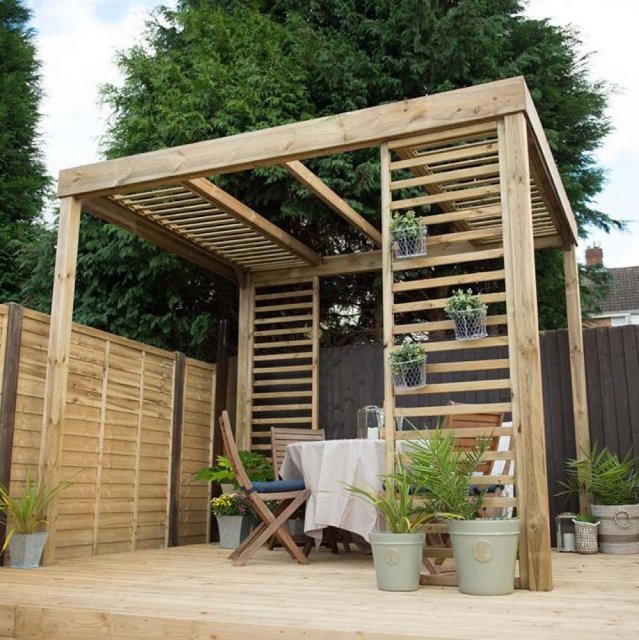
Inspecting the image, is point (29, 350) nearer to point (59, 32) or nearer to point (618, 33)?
point (618, 33)

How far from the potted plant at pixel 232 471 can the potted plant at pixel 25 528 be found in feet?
5.26

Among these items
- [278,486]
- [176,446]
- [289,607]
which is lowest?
[289,607]

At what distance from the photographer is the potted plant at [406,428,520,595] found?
126 inches

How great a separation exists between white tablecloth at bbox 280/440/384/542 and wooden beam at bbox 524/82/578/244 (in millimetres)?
1880

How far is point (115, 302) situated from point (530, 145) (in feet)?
17.3

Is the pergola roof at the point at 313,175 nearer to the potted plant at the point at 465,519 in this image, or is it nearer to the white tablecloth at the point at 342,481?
the potted plant at the point at 465,519

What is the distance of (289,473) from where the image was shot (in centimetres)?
490

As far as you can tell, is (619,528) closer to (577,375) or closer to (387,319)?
(577,375)

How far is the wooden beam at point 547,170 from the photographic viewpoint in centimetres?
395

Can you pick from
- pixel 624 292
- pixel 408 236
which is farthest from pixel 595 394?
pixel 624 292

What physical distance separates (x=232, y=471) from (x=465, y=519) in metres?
2.69

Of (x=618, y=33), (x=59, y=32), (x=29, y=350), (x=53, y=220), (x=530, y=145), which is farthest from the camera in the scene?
(x=59, y=32)

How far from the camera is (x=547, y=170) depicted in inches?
181

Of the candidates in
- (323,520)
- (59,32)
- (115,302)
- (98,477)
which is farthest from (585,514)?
(59,32)
